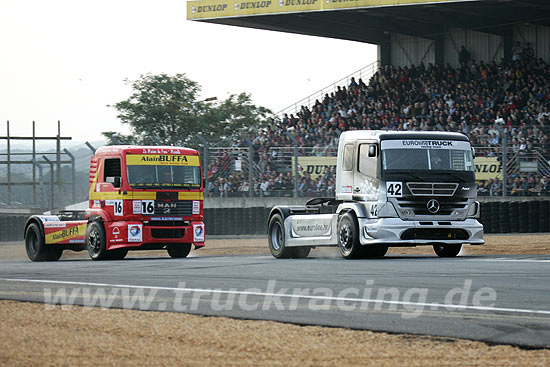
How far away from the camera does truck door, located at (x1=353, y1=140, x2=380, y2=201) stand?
55.3ft

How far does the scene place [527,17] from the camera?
130 ft

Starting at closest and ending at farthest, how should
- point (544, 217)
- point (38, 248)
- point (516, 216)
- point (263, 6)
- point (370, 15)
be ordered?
point (38, 248) → point (544, 217) → point (516, 216) → point (263, 6) → point (370, 15)

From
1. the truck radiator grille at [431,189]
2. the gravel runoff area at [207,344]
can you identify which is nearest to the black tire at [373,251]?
the truck radiator grille at [431,189]

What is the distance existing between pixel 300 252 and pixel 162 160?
139 inches

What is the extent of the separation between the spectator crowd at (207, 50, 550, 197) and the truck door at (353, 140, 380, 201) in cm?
1010

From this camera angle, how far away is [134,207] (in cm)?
1938

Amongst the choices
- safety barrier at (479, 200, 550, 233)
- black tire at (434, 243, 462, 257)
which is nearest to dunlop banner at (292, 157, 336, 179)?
safety barrier at (479, 200, 550, 233)

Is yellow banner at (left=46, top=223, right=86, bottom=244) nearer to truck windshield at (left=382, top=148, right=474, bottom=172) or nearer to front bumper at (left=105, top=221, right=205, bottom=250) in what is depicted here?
front bumper at (left=105, top=221, right=205, bottom=250)

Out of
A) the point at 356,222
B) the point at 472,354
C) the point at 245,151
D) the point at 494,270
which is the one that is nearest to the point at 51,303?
the point at 472,354

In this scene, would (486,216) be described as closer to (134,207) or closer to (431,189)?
(431,189)

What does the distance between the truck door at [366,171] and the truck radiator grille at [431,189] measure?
605 millimetres

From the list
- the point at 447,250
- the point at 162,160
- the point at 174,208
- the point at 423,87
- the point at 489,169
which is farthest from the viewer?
the point at 423,87

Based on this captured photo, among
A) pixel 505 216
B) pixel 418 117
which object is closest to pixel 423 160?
pixel 505 216

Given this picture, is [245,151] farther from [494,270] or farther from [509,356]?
[509,356]
